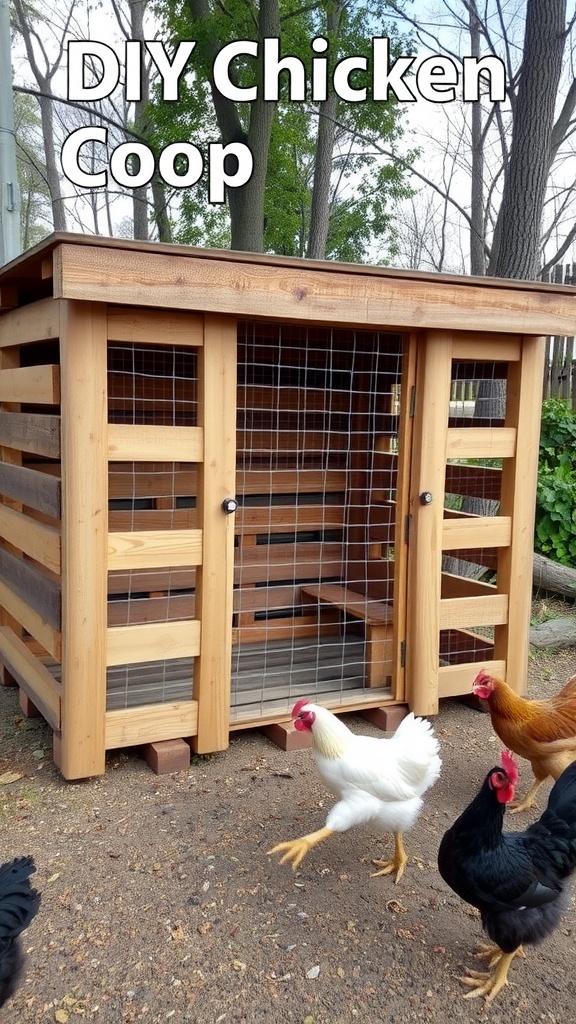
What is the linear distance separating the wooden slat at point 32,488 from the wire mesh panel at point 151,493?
2.05ft

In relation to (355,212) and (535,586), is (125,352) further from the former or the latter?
(355,212)

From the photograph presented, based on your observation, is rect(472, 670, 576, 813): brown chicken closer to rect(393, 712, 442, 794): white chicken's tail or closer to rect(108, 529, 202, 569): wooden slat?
rect(393, 712, 442, 794): white chicken's tail

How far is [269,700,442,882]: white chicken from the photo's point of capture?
8.32ft

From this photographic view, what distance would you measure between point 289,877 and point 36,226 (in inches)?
1227

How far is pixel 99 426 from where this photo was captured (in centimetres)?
301

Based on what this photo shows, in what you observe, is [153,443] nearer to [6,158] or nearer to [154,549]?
[154,549]

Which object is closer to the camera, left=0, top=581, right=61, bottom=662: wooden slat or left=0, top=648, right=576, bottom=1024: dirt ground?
left=0, top=648, right=576, bottom=1024: dirt ground

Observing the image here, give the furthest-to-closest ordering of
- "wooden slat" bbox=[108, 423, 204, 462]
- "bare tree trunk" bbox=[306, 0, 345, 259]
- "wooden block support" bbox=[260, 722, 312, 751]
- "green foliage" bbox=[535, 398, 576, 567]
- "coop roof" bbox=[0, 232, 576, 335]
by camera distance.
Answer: "bare tree trunk" bbox=[306, 0, 345, 259]
"green foliage" bbox=[535, 398, 576, 567]
"wooden block support" bbox=[260, 722, 312, 751]
"wooden slat" bbox=[108, 423, 204, 462]
"coop roof" bbox=[0, 232, 576, 335]

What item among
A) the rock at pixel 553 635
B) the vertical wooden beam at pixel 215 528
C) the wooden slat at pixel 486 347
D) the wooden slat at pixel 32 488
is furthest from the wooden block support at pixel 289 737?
the rock at pixel 553 635

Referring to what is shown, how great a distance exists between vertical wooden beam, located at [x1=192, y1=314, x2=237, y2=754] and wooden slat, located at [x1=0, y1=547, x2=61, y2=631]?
585 mm

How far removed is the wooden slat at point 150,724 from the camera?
324cm

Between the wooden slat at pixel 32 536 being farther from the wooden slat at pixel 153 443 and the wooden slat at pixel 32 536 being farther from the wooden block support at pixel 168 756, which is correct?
the wooden block support at pixel 168 756

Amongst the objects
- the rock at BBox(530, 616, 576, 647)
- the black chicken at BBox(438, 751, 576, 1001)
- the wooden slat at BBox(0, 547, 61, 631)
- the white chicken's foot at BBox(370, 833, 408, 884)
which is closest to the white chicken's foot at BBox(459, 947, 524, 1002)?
the black chicken at BBox(438, 751, 576, 1001)

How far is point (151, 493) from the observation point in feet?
14.8
